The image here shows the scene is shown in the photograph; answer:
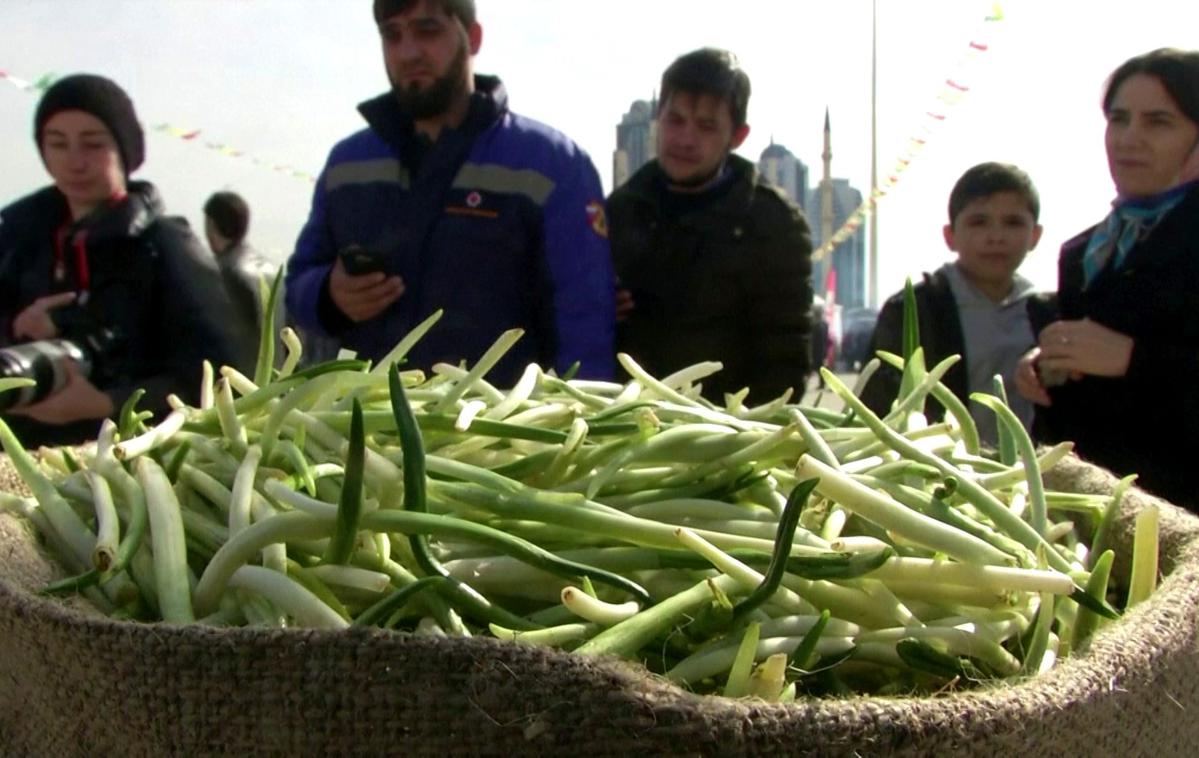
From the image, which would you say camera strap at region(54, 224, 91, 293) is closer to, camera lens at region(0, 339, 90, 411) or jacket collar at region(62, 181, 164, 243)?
jacket collar at region(62, 181, 164, 243)

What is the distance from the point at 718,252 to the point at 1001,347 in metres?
0.51

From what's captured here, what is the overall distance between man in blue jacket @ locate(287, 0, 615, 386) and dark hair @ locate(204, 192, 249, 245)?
230 cm

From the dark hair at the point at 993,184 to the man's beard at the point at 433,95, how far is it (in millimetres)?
925

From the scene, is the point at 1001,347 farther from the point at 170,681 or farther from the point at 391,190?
the point at 170,681

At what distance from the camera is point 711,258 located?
1.99 meters

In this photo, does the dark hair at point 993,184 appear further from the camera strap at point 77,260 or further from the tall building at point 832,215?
the tall building at point 832,215

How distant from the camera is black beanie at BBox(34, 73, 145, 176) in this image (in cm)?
198

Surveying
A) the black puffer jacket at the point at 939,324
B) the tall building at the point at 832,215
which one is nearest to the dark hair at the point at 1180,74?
the black puffer jacket at the point at 939,324

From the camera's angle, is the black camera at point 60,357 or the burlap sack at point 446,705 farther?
the black camera at point 60,357

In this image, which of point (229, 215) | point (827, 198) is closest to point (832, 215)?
point (827, 198)

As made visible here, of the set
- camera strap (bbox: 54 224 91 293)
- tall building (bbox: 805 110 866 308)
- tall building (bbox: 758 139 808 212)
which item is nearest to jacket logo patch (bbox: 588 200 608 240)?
camera strap (bbox: 54 224 91 293)

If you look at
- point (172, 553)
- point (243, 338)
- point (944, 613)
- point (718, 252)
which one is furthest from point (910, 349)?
point (243, 338)

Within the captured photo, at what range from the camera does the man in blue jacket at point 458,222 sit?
1816 millimetres

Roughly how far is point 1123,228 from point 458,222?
3.11ft
